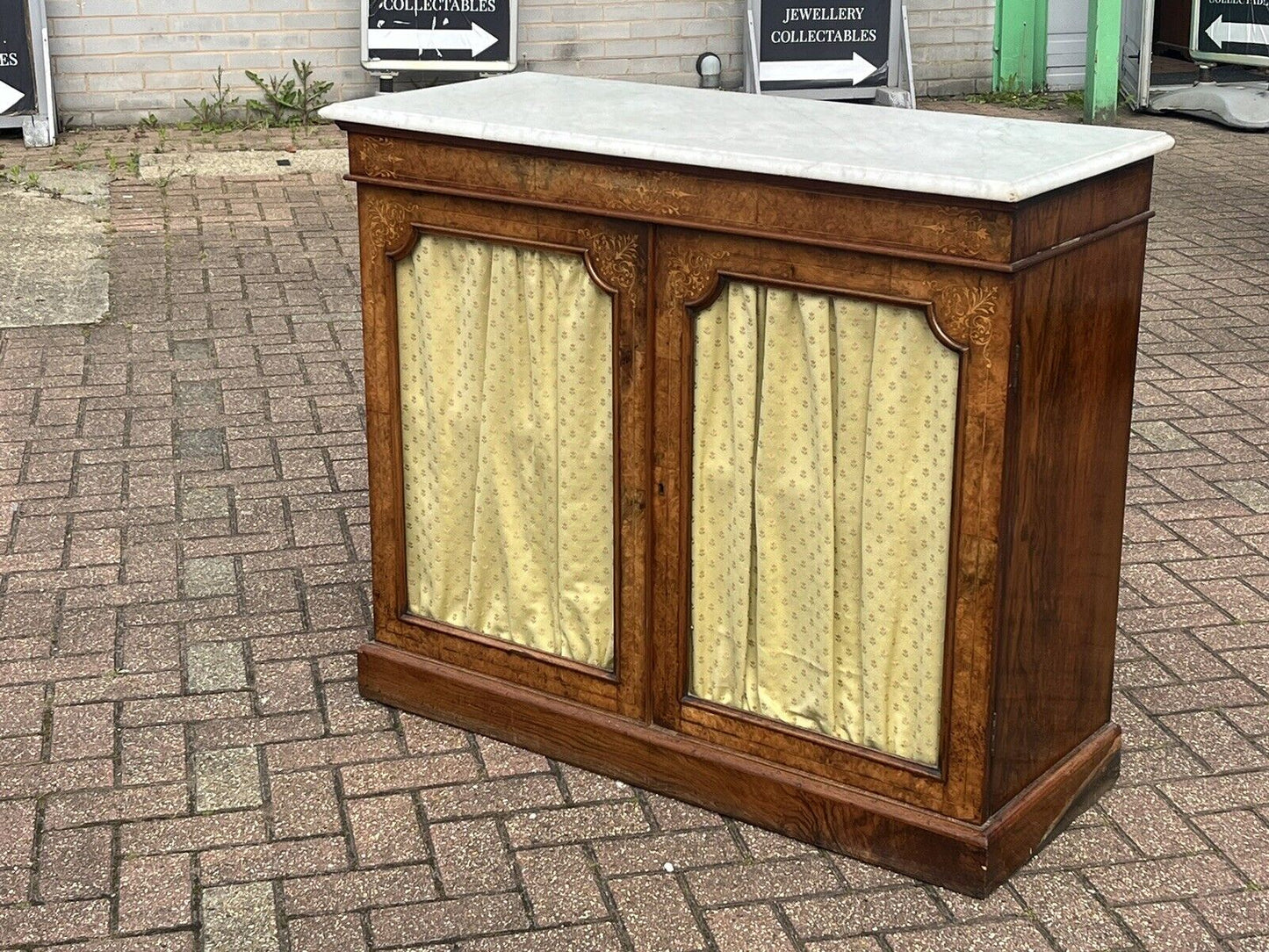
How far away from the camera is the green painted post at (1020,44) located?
39.1 feet

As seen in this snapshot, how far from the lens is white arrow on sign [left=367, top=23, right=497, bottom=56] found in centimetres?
1085

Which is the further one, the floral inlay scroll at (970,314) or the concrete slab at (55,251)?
the concrete slab at (55,251)

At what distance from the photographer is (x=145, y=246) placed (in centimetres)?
834

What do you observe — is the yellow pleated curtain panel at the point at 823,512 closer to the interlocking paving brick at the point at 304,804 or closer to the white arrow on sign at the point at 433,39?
the interlocking paving brick at the point at 304,804

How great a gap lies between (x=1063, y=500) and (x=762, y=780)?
2.80ft

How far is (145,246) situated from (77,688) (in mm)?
4465

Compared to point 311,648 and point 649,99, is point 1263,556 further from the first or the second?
point 311,648

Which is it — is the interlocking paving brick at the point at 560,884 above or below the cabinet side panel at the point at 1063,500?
below

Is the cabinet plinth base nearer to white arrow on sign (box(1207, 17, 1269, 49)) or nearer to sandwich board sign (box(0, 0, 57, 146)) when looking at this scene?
sandwich board sign (box(0, 0, 57, 146))

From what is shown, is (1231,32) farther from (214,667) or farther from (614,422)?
(214,667)

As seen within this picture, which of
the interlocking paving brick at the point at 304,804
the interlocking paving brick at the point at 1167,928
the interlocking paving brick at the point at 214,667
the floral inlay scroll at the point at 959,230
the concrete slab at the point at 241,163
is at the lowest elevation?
the interlocking paving brick at the point at 1167,928

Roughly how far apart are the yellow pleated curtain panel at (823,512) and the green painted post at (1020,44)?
9151mm

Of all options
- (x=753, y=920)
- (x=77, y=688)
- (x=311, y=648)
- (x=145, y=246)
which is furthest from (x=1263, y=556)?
(x=145, y=246)

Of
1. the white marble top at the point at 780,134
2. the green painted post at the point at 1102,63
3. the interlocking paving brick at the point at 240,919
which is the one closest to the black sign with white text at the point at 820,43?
the green painted post at the point at 1102,63
